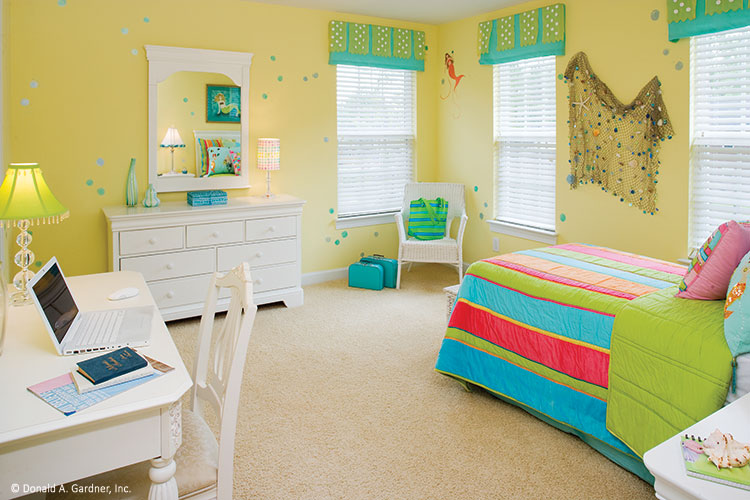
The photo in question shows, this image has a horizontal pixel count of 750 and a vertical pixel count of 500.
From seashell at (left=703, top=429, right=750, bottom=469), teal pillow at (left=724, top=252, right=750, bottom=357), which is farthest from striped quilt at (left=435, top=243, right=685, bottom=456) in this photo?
seashell at (left=703, top=429, right=750, bottom=469)

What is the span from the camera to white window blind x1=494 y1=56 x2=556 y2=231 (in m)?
4.71

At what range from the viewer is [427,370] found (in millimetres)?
3363

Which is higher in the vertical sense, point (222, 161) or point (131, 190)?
point (222, 161)

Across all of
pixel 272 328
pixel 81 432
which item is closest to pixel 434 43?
pixel 272 328

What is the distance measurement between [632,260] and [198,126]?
3191 millimetres

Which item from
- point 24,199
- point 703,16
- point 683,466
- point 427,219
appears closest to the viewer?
point 683,466

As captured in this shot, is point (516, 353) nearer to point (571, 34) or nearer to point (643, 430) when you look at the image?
point (643, 430)

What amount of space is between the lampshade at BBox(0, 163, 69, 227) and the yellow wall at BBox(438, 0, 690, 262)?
3572mm

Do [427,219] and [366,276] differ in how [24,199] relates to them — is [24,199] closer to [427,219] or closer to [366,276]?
[366,276]

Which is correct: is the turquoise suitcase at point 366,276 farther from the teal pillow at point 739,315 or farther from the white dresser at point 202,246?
the teal pillow at point 739,315

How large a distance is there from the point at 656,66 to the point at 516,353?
7.60ft

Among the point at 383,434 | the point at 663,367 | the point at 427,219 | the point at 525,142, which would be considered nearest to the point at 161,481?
the point at 383,434

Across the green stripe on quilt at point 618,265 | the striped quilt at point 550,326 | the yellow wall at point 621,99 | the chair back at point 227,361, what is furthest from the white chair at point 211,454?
the yellow wall at point 621,99

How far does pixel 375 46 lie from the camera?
5.27m
